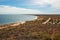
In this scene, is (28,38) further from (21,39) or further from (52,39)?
(52,39)

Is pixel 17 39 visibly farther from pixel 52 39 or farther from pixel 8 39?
pixel 52 39

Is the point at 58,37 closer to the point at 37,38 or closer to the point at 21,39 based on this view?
the point at 37,38

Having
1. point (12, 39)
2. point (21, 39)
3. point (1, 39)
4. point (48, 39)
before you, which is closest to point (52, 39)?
point (48, 39)

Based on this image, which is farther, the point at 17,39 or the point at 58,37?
the point at 17,39

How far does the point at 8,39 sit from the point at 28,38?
6.33ft

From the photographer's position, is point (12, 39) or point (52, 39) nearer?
point (52, 39)

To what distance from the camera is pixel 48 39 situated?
11203 mm

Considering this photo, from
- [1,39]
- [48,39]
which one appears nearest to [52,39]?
[48,39]

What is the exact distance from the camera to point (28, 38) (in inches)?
461

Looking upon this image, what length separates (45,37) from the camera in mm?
11625

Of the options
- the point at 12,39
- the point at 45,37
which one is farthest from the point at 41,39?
the point at 12,39

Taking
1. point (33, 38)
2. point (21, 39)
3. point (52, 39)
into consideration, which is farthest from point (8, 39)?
point (52, 39)

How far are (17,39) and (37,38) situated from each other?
6.12ft

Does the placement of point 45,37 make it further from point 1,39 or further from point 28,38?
point 1,39
